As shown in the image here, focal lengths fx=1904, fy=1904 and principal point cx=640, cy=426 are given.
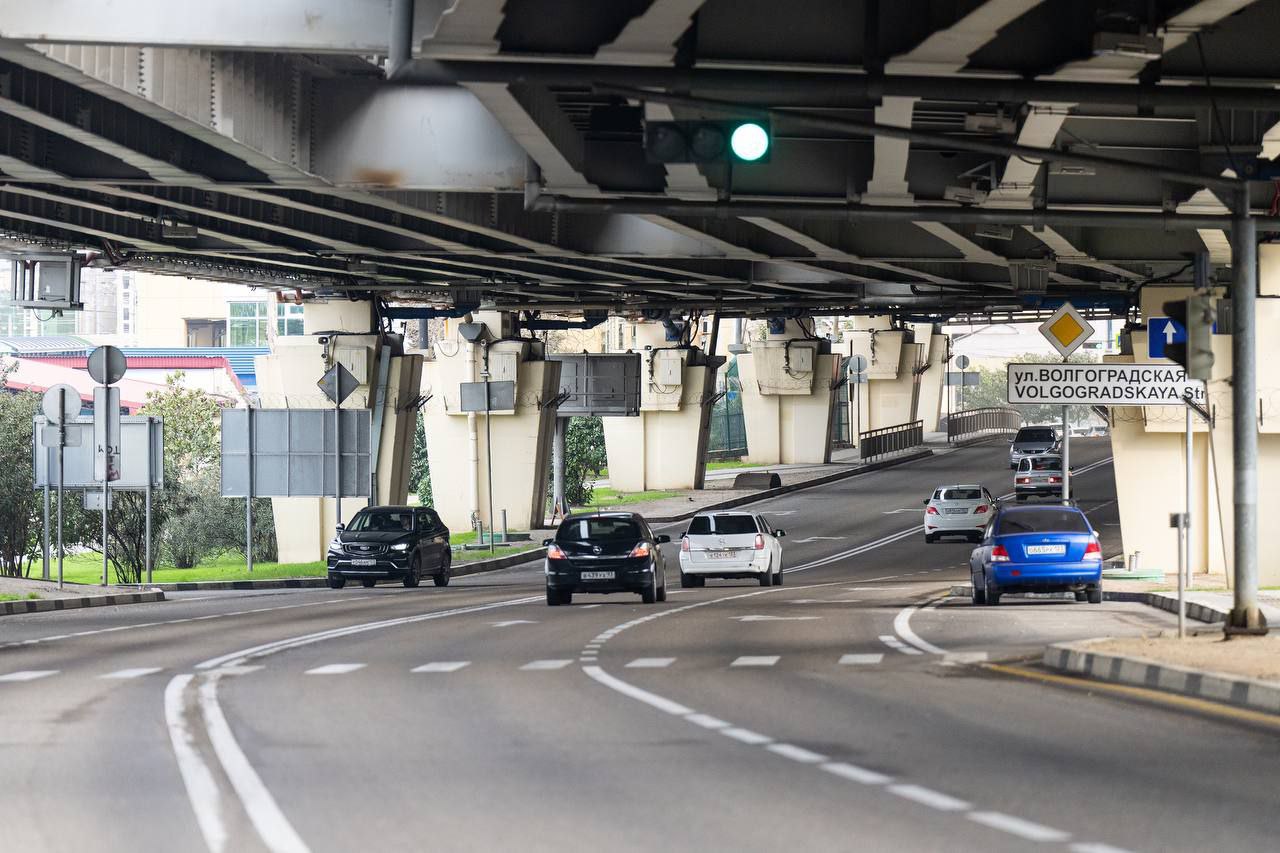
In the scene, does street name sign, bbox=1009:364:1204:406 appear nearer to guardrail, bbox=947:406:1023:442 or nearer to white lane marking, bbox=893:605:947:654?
white lane marking, bbox=893:605:947:654

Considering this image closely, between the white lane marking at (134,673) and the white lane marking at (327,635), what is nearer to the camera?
the white lane marking at (134,673)

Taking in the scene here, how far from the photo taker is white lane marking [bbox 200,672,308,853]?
8.38 meters

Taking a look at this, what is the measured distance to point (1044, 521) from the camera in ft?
91.1

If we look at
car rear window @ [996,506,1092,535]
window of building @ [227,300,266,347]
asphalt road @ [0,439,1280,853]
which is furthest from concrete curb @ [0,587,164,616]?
window of building @ [227,300,266,347]

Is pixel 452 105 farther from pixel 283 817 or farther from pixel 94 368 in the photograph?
pixel 283 817

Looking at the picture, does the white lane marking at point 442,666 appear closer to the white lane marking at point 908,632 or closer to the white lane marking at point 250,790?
the white lane marking at point 250,790

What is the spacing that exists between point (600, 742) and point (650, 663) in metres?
6.54

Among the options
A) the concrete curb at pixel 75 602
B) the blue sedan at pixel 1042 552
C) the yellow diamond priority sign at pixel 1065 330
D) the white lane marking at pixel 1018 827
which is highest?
the yellow diamond priority sign at pixel 1065 330

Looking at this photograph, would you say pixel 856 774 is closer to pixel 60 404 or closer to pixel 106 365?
pixel 60 404

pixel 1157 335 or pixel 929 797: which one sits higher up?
pixel 1157 335

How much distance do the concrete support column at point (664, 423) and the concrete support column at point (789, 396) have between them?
8396mm

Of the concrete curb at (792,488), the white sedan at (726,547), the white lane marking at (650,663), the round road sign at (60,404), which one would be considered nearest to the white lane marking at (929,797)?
the white lane marking at (650,663)

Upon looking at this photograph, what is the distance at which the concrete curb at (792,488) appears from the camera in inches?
2518

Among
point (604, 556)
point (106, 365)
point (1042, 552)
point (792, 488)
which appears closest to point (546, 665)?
point (604, 556)
